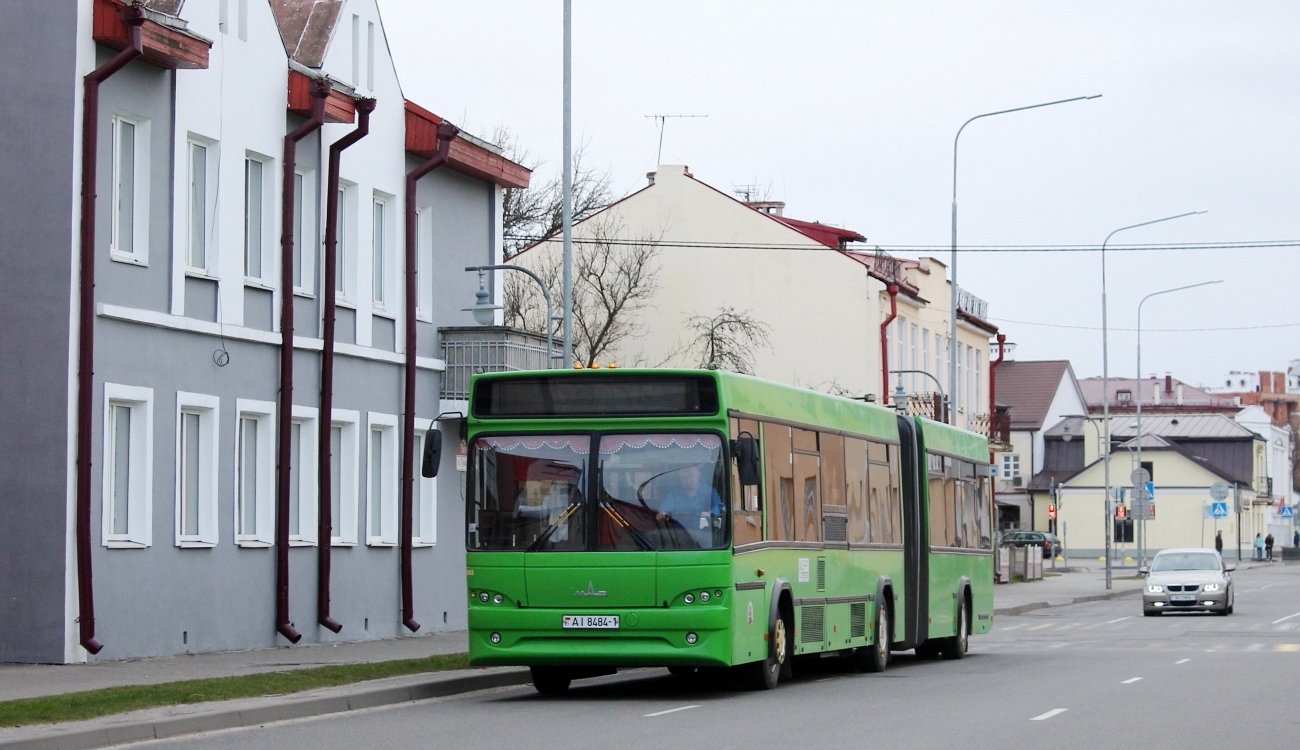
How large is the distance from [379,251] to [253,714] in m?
13.7

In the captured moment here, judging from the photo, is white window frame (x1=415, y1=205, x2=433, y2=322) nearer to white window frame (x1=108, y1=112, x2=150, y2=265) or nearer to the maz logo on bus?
white window frame (x1=108, y1=112, x2=150, y2=265)

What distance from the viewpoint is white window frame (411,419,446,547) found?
98.3ft

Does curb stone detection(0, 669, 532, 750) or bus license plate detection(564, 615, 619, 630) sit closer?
curb stone detection(0, 669, 532, 750)

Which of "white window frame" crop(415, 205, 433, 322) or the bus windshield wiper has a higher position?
"white window frame" crop(415, 205, 433, 322)

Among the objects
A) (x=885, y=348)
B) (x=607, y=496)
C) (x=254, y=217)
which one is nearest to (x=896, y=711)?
(x=607, y=496)

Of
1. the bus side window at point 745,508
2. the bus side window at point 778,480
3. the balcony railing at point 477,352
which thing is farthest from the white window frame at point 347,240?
the bus side window at point 745,508

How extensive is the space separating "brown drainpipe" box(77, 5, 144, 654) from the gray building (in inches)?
0.9

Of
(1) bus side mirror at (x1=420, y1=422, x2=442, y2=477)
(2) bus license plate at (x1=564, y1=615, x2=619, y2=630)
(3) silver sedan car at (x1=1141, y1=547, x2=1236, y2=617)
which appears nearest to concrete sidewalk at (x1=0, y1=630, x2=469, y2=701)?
(1) bus side mirror at (x1=420, y1=422, x2=442, y2=477)

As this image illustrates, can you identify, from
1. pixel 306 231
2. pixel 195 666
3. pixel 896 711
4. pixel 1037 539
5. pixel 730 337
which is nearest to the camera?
pixel 896 711

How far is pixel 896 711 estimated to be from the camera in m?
16.9

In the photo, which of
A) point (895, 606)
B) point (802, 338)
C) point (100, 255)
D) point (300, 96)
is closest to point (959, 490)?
Answer: point (895, 606)

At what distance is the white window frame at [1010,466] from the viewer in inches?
4222

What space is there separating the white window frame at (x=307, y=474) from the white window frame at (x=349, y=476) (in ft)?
2.66

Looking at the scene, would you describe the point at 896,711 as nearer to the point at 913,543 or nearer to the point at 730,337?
the point at 913,543
